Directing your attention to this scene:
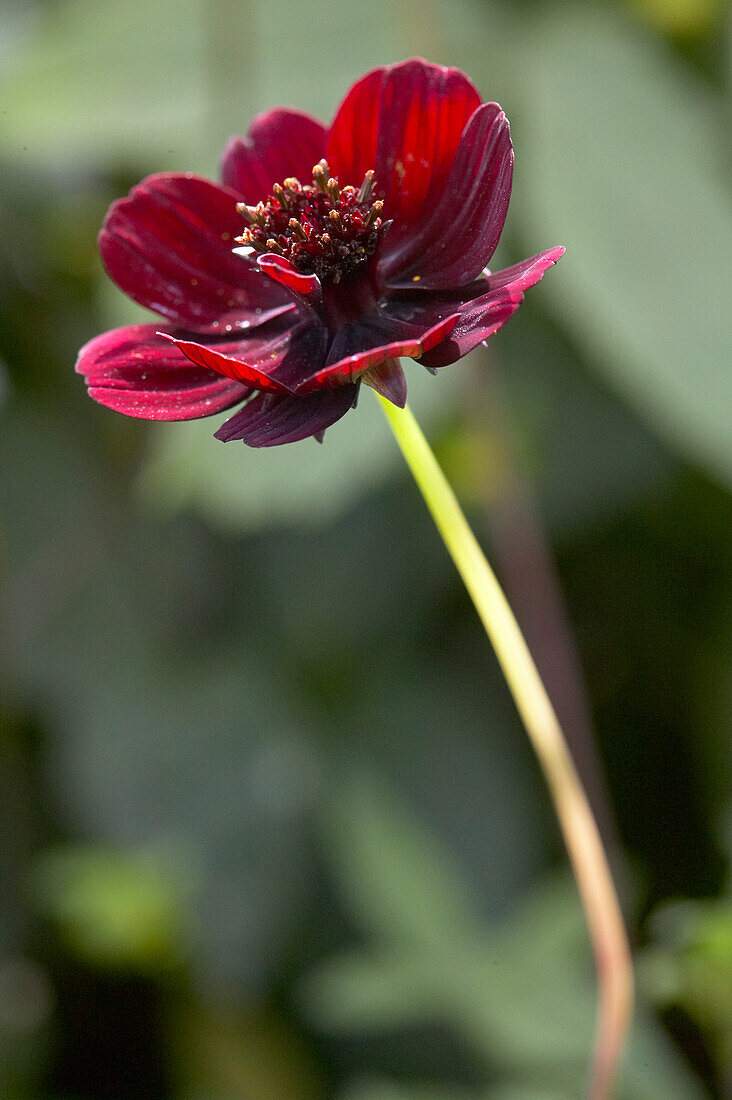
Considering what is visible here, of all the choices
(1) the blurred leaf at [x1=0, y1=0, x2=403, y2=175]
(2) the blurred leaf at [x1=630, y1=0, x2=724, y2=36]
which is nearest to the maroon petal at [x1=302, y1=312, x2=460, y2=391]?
(1) the blurred leaf at [x1=0, y1=0, x2=403, y2=175]

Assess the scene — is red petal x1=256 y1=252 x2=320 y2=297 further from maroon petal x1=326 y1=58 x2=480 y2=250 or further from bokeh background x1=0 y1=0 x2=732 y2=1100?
bokeh background x1=0 y1=0 x2=732 y2=1100

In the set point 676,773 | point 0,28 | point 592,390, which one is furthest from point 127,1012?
point 0,28

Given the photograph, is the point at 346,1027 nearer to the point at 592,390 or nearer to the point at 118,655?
the point at 118,655

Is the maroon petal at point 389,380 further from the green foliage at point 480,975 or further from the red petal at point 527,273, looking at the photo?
the green foliage at point 480,975

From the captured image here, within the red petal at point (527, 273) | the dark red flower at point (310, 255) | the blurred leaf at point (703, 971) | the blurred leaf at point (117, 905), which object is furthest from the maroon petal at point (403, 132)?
the blurred leaf at point (117, 905)

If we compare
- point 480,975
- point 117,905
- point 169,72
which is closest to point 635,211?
point 169,72

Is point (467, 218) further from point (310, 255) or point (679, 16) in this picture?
point (679, 16)

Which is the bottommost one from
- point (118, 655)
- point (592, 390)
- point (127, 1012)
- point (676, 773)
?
point (127, 1012)
